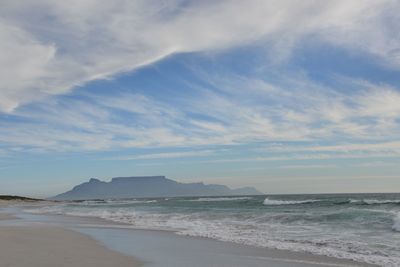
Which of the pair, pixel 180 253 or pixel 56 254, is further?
pixel 180 253

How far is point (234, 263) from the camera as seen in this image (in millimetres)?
8586

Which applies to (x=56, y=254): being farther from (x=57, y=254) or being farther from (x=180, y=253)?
(x=180, y=253)

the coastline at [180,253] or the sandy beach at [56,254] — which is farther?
the coastline at [180,253]

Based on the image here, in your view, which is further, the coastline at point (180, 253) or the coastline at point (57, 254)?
the coastline at point (180, 253)

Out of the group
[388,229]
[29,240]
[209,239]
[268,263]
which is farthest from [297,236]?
[29,240]

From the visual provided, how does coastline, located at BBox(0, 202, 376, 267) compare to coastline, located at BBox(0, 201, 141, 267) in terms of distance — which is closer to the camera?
coastline, located at BBox(0, 201, 141, 267)

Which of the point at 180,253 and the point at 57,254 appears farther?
the point at 180,253

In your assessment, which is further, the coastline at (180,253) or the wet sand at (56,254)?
the coastline at (180,253)

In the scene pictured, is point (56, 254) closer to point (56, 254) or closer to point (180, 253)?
point (56, 254)

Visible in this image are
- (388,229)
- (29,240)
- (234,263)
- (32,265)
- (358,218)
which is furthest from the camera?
(358,218)

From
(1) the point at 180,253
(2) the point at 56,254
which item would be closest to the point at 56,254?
(2) the point at 56,254

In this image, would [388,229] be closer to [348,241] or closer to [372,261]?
[348,241]

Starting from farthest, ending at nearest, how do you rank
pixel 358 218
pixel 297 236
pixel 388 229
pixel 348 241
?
pixel 358 218 < pixel 388 229 < pixel 297 236 < pixel 348 241

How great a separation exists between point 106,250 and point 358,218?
1453cm
